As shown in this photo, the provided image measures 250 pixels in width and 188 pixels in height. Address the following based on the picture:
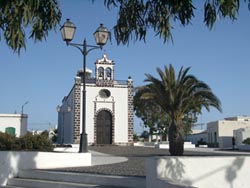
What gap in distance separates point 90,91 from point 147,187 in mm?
36441

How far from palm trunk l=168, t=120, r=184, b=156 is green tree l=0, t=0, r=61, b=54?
1431 cm

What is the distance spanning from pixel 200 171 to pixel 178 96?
11.7 metres

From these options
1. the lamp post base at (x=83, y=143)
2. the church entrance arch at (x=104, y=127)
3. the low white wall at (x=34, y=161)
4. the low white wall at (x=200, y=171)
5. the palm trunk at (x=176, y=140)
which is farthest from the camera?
the church entrance arch at (x=104, y=127)

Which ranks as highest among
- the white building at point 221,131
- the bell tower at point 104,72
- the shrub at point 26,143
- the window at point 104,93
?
the bell tower at point 104,72

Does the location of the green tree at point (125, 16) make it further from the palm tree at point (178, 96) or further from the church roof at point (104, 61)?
the church roof at point (104, 61)

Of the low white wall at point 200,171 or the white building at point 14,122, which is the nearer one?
the low white wall at point 200,171

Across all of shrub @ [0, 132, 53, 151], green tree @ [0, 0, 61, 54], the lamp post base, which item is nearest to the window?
shrub @ [0, 132, 53, 151]

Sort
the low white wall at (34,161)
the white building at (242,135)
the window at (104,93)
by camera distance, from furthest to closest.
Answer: the white building at (242,135) < the window at (104,93) < the low white wall at (34,161)

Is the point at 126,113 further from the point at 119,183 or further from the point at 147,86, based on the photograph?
the point at 119,183

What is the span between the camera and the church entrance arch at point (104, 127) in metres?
44.0

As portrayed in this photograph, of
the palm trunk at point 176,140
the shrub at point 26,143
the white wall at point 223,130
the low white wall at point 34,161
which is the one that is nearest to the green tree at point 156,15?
the low white wall at point 34,161

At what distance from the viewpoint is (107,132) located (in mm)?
44281

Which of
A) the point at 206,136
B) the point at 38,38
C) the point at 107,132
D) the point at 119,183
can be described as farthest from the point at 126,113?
the point at 38,38

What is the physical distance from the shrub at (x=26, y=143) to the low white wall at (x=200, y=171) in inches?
316
